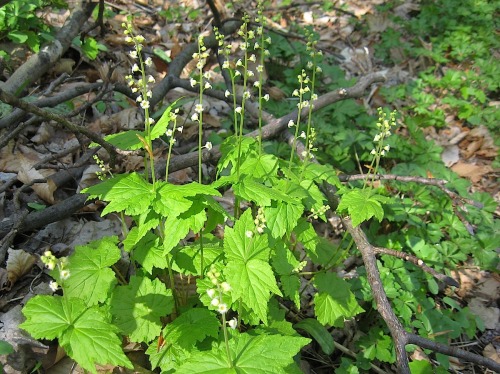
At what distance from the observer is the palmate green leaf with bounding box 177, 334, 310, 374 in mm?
1958

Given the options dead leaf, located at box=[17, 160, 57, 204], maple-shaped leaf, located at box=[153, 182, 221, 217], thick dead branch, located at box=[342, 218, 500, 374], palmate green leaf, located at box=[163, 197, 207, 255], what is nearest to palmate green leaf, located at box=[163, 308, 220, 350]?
palmate green leaf, located at box=[163, 197, 207, 255]

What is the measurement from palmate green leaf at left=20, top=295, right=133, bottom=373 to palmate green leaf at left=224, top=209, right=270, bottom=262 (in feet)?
2.37

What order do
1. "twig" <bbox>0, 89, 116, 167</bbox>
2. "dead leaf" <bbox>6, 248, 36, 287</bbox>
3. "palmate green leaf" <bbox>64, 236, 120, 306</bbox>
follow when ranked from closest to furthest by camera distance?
"palmate green leaf" <bbox>64, 236, 120, 306</bbox> → "twig" <bbox>0, 89, 116, 167</bbox> → "dead leaf" <bbox>6, 248, 36, 287</bbox>

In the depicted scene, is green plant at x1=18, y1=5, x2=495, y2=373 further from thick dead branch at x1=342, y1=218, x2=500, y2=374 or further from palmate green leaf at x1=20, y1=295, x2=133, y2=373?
thick dead branch at x1=342, y1=218, x2=500, y2=374

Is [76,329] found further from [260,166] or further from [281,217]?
[260,166]

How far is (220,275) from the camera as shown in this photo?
246 cm

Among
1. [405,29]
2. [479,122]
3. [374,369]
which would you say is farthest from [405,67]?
[374,369]

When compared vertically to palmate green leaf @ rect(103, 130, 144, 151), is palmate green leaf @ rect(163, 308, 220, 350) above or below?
below

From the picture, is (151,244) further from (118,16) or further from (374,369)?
(118,16)

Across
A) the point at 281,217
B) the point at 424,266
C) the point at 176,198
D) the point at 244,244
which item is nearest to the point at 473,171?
the point at 424,266

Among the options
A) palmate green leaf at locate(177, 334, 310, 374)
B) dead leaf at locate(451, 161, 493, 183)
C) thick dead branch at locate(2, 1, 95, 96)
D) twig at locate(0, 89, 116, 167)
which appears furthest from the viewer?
dead leaf at locate(451, 161, 493, 183)

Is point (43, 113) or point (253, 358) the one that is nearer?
point (253, 358)

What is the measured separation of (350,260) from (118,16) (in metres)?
5.10

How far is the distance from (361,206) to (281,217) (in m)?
0.58
